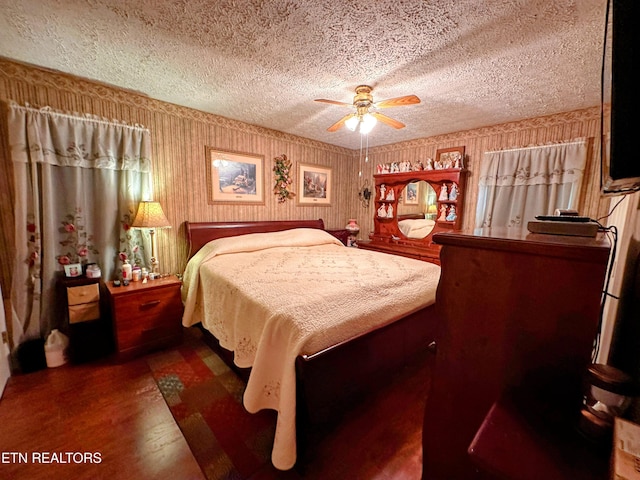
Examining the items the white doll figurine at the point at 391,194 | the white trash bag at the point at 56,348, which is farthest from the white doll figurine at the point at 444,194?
the white trash bag at the point at 56,348

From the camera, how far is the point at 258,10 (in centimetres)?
139

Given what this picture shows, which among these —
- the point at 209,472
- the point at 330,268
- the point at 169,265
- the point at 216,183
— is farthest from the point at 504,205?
the point at 169,265

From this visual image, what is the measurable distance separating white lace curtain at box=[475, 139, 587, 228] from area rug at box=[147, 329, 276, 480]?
10.0ft

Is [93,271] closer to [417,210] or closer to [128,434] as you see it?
[128,434]

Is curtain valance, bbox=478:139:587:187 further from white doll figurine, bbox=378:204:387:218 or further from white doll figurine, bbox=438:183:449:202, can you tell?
white doll figurine, bbox=378:204:387:218

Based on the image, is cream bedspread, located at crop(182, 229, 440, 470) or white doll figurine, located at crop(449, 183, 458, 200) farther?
white doll figurine, located at crop(449, 183, 458, 200)

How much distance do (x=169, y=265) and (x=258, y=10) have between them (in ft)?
8.30

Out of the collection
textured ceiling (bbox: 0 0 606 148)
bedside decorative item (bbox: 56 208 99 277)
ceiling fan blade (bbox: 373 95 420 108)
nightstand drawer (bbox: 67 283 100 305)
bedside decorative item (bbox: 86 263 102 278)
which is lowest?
nightstand drawer (bbox: 67 283 100 305)

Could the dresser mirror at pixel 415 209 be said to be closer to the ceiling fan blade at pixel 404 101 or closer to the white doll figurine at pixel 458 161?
the white doll figurine at pixel 458 161

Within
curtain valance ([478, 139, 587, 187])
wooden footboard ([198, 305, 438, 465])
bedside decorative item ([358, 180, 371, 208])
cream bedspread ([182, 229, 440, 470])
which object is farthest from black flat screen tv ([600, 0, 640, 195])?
bedside decorative item ([358, 180, 371, 208])

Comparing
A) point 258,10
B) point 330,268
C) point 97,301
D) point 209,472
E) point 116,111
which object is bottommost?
point 209,472

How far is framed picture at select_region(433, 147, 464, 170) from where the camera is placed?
338 cm

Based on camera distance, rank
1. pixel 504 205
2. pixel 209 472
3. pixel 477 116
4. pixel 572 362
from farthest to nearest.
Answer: pixel 504 205
pixel 477 116
pixel 209 472
pixel 572 362

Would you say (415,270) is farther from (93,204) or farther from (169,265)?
(93,204)
